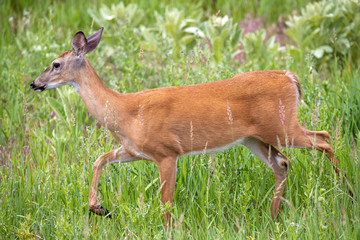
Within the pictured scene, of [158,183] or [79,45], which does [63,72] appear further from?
[158,183]

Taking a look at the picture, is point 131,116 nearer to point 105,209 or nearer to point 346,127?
point 105,209

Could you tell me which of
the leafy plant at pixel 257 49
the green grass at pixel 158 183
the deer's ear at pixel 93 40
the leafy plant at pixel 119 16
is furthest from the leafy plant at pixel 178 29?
the deer's ear at pixel 93 40

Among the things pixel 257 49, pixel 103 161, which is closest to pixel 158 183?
pixel 103 161

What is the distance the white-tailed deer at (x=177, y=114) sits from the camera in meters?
4.46

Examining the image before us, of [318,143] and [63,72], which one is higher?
[63,72]

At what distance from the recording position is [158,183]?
15.8ft

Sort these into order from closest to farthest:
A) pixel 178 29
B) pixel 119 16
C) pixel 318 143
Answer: pixel 318 143
pixel 178 29
pixel 119 16

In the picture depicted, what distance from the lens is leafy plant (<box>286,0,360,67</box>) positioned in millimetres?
7473

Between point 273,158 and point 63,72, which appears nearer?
point 63,72

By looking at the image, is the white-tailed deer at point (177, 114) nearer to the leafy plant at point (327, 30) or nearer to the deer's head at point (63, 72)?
the deer's head at point (63, 72)

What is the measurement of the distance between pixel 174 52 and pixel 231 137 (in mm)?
3179

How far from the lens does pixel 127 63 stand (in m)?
7.11

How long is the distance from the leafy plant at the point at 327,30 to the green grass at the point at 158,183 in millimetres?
334

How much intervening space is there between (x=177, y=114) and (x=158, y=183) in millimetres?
623
